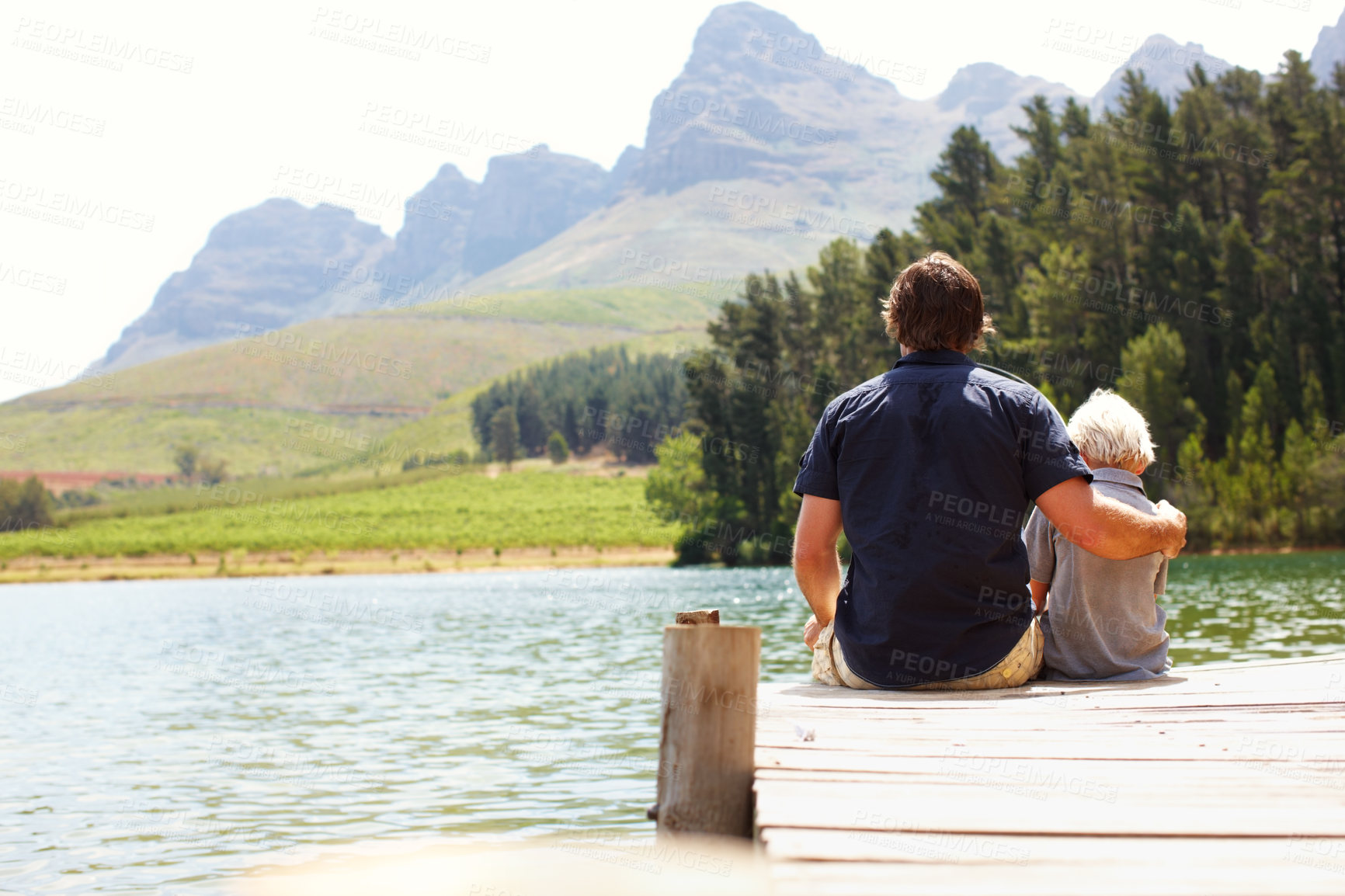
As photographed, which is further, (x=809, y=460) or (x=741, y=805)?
(x=809, y=460)

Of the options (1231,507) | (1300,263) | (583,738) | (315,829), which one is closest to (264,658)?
(583,738)

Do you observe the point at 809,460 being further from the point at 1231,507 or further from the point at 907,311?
the point at 1231,507

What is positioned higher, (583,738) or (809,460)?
(809,460)

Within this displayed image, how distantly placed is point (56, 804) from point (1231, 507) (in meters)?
47.5

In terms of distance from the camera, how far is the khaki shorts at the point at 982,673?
183 inches

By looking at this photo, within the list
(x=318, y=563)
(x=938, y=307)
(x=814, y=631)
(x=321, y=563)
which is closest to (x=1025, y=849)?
(x=938, y=307)

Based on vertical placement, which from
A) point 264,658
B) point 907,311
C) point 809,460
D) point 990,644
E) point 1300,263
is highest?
point 1300,263

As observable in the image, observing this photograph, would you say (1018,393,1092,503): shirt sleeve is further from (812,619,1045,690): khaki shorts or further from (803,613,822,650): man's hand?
(803,613,822,650): man's hand

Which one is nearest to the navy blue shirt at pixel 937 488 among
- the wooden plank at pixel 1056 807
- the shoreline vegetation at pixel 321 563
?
the wooden plank at pixel 1056 807

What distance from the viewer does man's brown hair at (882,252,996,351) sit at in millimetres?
4391

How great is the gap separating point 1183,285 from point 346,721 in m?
49.2

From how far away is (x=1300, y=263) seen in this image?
172ft

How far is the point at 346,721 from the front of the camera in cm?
1473

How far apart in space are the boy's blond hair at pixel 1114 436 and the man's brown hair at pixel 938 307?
0.82m
